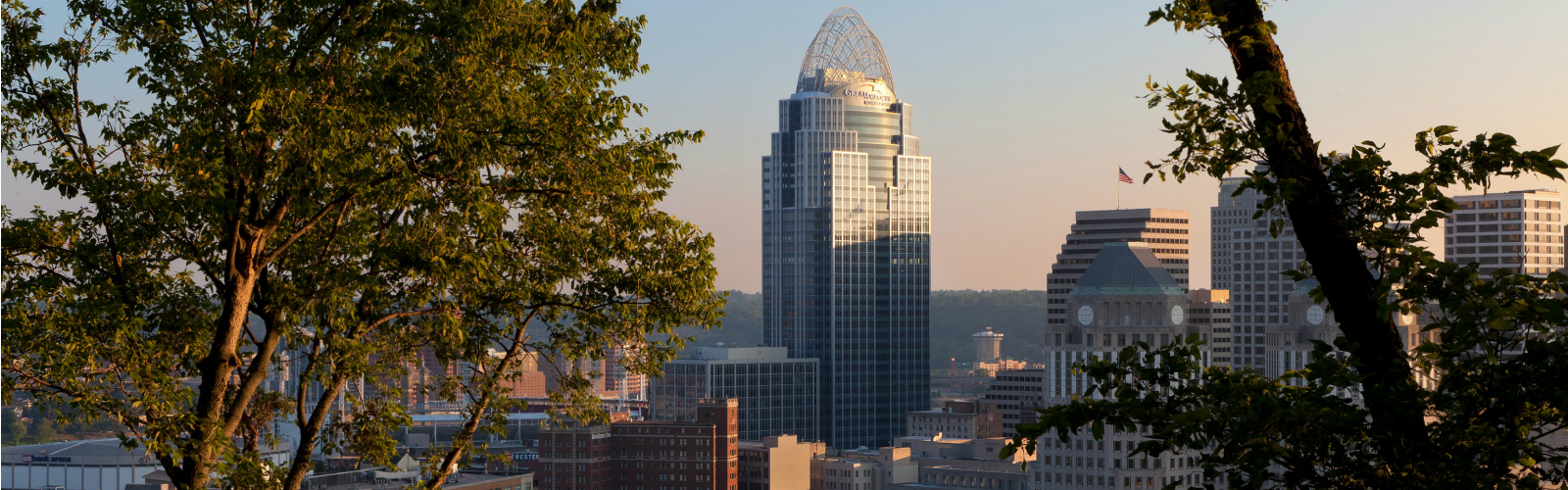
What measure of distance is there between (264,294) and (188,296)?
1366 millimetres

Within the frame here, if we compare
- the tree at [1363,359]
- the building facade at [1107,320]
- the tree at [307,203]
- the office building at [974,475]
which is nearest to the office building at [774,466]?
the office building at [974,475]

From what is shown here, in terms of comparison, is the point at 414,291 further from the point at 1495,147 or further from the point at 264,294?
the point at 1495,147

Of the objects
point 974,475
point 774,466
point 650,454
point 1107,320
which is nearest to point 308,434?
point 650,454

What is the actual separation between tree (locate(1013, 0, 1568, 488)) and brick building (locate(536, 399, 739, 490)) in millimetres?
162001

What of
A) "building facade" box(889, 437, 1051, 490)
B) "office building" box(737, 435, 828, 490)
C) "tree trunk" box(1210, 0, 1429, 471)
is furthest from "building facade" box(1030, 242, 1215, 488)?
"tree trunk" box(1210, 0, 1429, 471)

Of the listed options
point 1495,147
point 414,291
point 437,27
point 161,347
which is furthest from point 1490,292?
point 161,347

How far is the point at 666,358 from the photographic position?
69.7ft

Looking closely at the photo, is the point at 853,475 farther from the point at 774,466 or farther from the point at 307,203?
the point at 307,203

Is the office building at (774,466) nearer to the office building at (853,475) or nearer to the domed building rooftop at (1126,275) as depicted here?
the office building at (853,475)

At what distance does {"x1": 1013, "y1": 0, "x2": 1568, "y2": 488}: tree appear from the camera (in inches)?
386

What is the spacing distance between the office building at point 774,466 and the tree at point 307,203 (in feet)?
548

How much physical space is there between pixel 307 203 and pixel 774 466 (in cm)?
17197

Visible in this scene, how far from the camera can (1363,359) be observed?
10.9 meters

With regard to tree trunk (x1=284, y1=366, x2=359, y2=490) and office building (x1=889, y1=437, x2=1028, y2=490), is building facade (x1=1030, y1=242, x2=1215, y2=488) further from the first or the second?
tree trunk (x1=284, y1=366, x2=359, y2=490)
